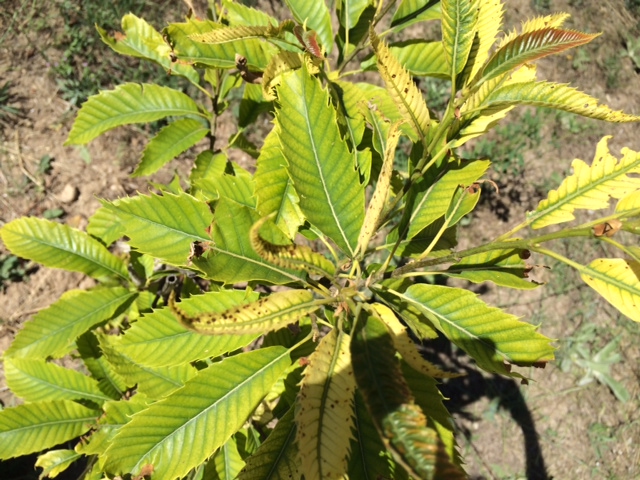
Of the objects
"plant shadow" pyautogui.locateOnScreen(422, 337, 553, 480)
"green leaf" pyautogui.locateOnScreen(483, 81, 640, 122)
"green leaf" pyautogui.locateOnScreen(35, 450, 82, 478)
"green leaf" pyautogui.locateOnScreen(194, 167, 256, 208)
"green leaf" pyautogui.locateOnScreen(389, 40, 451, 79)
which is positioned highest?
"green leaf" pyautogui.locateOnScreen(389, 40, 451, 79)

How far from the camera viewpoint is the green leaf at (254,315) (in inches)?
28.3

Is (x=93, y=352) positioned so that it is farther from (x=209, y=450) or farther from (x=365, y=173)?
(x=365, y=173)

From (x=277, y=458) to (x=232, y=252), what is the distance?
0.45m

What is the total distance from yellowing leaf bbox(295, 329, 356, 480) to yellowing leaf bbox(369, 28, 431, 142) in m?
0.49

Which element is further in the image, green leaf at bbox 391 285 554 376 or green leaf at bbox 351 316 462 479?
green leaf at bbox 391 285 554 376

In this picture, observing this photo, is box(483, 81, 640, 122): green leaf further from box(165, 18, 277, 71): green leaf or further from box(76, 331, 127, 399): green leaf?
box(76, 331, 127, 399): green leaf

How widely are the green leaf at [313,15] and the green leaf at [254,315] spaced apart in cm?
86

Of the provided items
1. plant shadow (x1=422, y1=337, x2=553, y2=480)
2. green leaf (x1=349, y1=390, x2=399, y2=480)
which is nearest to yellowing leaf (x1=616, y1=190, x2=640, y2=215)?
green leaf (x1=349, y1=390, x2=399, y2=480)

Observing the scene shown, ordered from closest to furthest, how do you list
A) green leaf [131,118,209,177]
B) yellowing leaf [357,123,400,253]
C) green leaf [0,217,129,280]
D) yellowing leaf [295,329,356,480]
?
yellowing leaf [295,329,356,480]
yellowing leaf [357,123,400,253]
green leaf [0,217,129,280]
green leaf [131,118,209,177]

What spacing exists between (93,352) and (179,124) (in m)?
0.83

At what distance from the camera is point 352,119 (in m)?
1.26

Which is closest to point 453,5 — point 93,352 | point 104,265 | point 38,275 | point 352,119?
point 352,119

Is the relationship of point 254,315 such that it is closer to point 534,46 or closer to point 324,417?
Result: point 324,417

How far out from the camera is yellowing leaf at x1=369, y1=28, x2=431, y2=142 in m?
0.85
